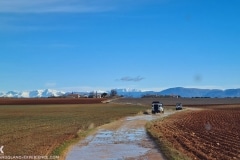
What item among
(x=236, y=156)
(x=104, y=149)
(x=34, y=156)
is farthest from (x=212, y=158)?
(x=34, y=156)

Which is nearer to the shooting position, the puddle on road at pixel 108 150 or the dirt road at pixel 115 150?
the dirt road at pixel 115 150

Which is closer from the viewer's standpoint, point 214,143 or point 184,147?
point 184,147

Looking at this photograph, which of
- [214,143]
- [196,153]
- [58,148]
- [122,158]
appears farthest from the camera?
[214,143]

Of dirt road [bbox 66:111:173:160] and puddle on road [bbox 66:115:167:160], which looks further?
puddle on road [bbox 66:115:167:160]

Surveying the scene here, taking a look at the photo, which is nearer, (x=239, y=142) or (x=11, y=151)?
(x=11, y=151)

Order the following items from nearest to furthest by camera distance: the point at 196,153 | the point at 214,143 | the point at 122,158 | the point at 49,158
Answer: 1. the point at 49,158
2. the point at 122,158
3. the point at 196,153
4. the point at 214,143

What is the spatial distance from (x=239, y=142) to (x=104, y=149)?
8.86 m

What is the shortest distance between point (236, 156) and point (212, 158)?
1479 mm

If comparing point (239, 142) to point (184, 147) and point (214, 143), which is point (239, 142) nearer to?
point (214, 143)

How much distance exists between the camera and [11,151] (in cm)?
2134

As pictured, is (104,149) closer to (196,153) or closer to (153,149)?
(153,149)

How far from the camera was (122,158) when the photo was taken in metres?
20.2

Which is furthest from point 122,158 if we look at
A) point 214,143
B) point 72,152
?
point 214,143

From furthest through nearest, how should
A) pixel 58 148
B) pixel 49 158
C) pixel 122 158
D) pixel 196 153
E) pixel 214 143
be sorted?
pixel 214 143 < pixel 58 148 < pixel 196 153 < pixel 122 158 < pixel 49 158
